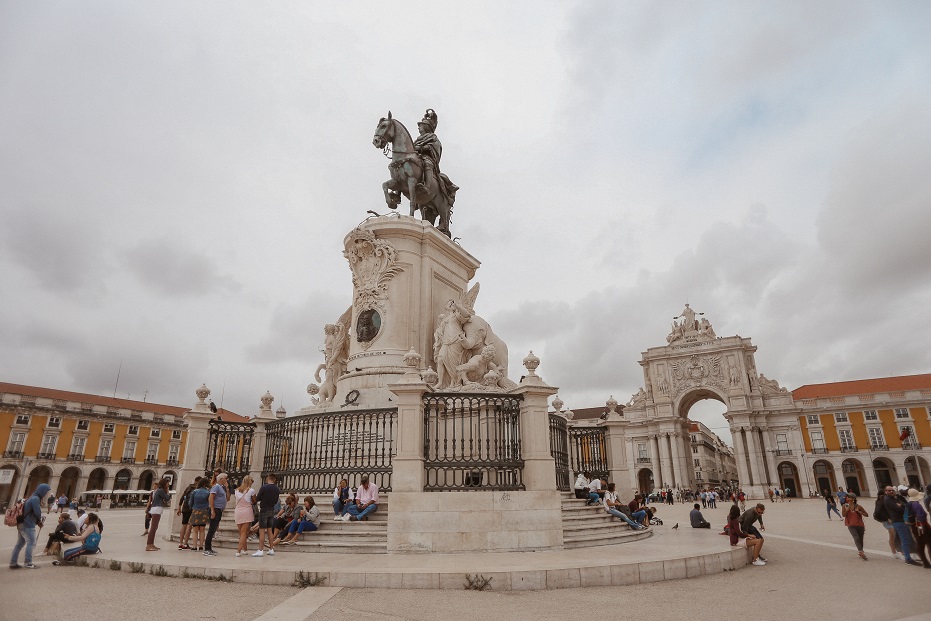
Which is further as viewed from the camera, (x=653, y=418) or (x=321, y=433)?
(x=653, y=418)

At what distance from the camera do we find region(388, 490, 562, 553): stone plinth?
743 cm

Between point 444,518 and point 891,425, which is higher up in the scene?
point 891,425

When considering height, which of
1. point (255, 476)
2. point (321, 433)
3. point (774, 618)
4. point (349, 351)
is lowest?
point (774, 618)

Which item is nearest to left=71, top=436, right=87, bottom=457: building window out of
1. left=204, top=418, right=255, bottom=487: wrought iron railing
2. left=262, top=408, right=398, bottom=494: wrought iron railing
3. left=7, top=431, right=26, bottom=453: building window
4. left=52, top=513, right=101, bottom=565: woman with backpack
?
left=7, top=431, right=26, bottom=453: building window

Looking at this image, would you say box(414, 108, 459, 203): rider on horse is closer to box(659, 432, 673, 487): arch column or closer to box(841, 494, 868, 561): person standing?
box(841, 494, 868, 561): person standing

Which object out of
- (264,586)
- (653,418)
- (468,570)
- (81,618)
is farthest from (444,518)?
(653,418)

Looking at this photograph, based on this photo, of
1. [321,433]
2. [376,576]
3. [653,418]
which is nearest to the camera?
[376,576]

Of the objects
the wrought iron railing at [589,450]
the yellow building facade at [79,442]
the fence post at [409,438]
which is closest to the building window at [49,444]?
the yellow building facade at [79,442]

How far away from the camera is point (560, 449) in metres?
10.2

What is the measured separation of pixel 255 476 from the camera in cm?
1091

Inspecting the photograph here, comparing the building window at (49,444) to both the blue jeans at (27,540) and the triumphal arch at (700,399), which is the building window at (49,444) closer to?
the blue jeans at (27,540)

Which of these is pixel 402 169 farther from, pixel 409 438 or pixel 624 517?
pixel 624 517

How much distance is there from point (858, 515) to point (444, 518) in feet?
22.9

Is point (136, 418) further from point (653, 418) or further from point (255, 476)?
point (653, 418)
